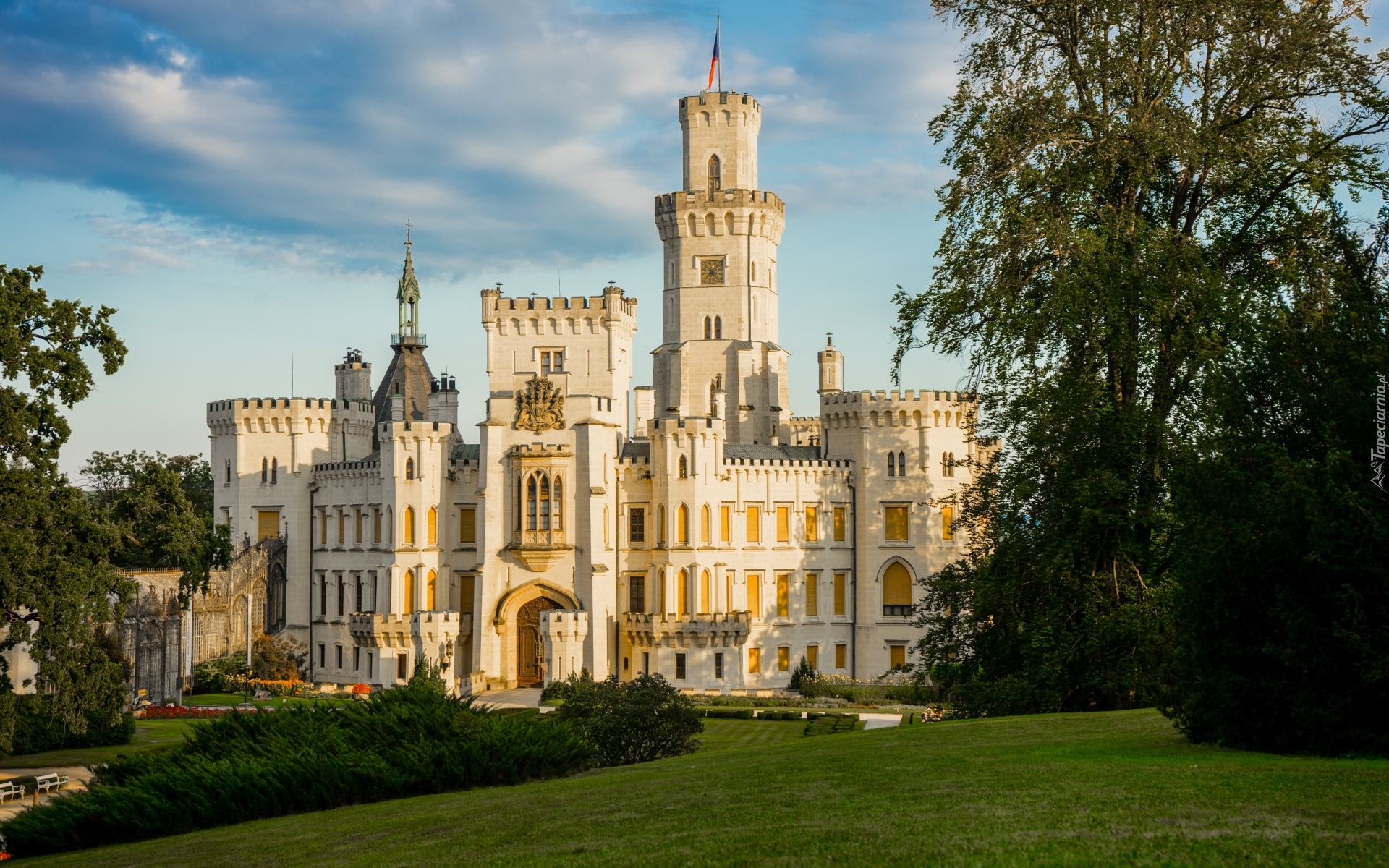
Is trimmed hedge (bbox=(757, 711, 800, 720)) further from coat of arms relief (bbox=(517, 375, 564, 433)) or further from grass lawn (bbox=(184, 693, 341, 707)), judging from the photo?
coat of arms relief (bbox=(517, 375, 564, 433))

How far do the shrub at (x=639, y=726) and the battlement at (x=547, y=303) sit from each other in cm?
3032

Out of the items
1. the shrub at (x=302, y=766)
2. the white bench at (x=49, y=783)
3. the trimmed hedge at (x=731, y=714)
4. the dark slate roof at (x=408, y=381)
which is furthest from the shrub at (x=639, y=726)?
the dark slate roof at (x=408, y=381)

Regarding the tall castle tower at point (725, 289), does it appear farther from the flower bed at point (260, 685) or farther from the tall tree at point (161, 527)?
the tall tree at point (161, 527)

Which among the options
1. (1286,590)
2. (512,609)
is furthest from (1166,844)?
(512,609)

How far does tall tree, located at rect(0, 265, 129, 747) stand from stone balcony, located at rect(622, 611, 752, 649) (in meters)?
30.8

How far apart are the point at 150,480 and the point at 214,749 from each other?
7884 millimetres

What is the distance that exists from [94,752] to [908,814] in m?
27.3

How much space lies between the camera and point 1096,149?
2958cm

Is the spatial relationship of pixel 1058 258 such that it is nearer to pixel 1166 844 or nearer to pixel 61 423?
pixel 1166 844

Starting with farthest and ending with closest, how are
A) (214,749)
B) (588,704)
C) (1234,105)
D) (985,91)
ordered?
(588,704) < (985,91) < (1234,105) < (214,749)

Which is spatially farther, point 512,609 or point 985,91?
point 512,609

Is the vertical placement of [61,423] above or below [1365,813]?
above

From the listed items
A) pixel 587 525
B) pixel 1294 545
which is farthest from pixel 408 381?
pixel 1294 545

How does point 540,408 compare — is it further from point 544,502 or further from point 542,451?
point 544,502
